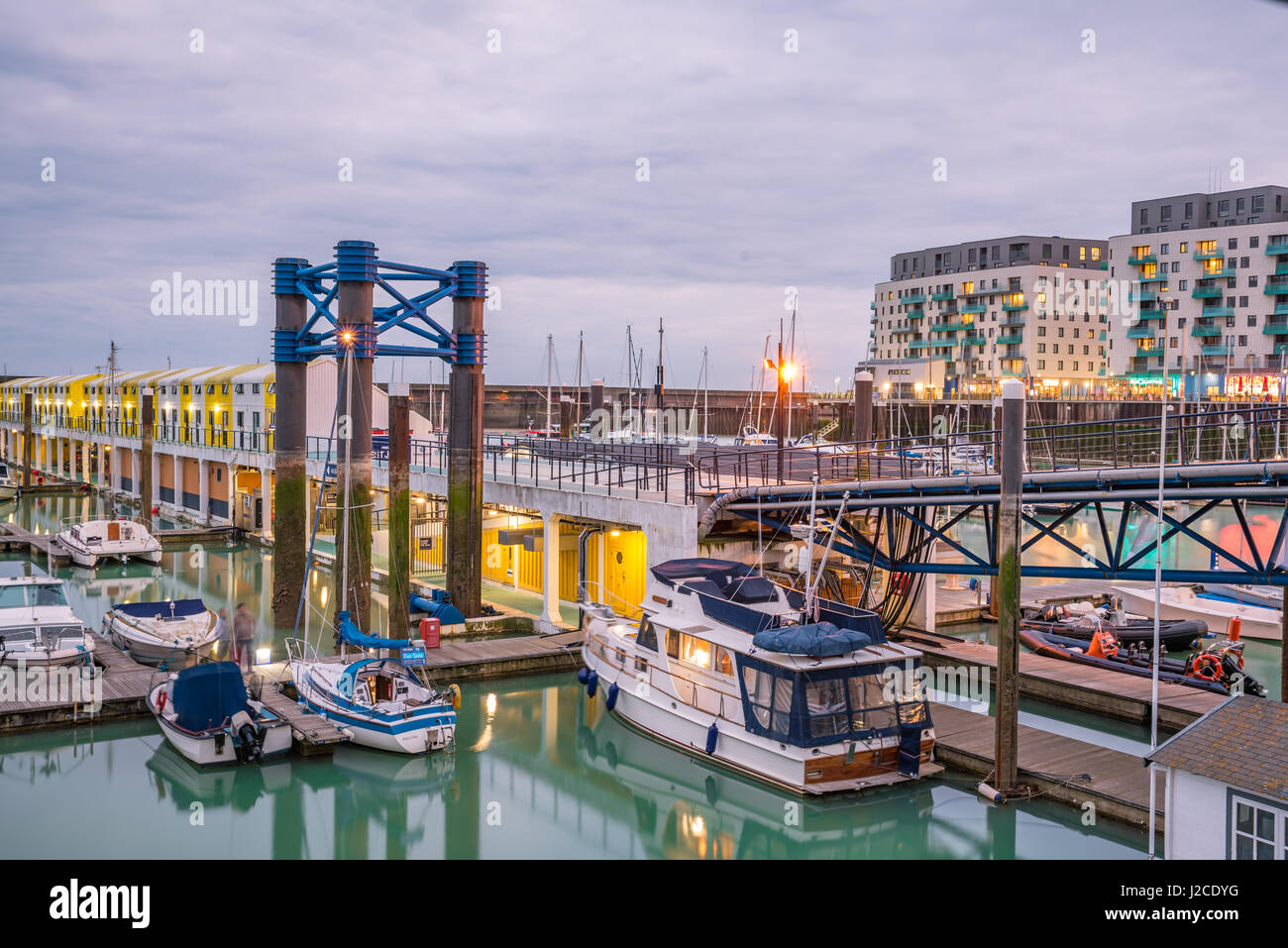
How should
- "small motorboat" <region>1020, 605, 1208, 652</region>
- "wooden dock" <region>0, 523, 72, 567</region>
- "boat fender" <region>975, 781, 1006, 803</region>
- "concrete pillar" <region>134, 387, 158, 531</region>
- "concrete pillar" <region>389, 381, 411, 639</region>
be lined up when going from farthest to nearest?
"concrete pillar" <region>134, 387, 158, 531</region>, "wooden dock" <region>0, 523, 72, 567</region>, "small motorboat" <region>1020, 605, 1208, 652</region>, "concrete pillar" <region>389, 381, 411, 639</region>, "boat fender" <region>975, 781, 1006, 803</region>

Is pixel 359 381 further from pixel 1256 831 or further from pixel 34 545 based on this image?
pixel 34 545

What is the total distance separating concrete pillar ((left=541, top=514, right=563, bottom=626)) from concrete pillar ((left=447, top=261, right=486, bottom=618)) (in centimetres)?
188

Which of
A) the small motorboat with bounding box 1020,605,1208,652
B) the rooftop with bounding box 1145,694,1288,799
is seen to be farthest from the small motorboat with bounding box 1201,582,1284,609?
the rooftop with bounding box 1145,694,1288,799

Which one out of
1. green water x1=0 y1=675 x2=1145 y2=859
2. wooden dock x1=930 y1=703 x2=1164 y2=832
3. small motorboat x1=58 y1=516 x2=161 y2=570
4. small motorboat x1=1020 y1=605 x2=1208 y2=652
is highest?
small motorboat x1=58 y1=516 x2=161 y2=570

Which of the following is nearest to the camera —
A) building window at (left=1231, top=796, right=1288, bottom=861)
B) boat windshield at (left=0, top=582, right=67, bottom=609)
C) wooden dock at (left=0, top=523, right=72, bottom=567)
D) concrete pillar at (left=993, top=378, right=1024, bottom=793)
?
building window at (left=1231, top=796, right=1288, bottom=861)

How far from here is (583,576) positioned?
3216 centimetres

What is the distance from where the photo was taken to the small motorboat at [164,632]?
27172 mm

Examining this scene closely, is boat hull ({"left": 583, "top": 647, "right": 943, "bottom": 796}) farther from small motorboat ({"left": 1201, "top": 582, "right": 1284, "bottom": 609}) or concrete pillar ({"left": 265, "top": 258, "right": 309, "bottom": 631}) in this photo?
small motorboat ({"left": 1201, "top": 582, "right": 1284, "bottom": 609})

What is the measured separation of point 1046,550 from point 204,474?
147ft

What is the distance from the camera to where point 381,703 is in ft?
70.0

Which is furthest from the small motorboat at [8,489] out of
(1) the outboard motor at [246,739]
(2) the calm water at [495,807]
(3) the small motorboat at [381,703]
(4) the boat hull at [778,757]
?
(4) the boat hull at [778,757]

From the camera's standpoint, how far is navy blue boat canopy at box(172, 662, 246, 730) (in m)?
20.1

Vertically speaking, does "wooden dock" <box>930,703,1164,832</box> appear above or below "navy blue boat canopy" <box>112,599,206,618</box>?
below
